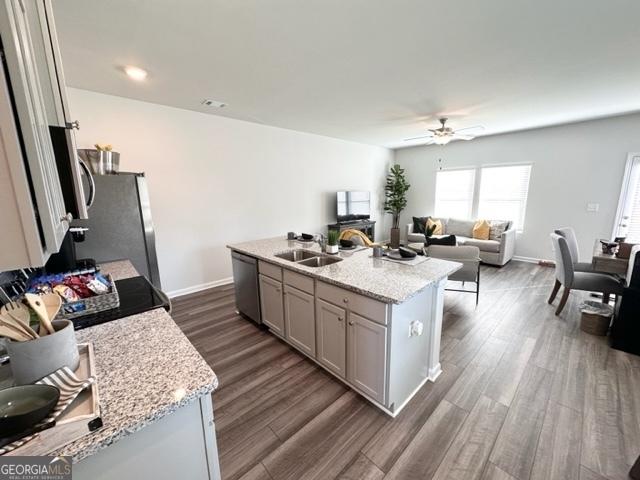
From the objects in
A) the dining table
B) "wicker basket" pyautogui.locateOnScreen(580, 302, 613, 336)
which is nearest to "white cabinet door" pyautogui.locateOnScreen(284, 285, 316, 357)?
"wicker basket" pyautogui.locateOnScreen(580, 302, 613, 336)

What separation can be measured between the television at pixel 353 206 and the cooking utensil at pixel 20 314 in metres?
5.23

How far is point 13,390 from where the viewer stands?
2.19 feet

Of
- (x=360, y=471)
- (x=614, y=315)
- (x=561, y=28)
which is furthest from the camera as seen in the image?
(x=614, y=315)

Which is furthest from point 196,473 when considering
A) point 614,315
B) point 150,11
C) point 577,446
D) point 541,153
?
point 541,153

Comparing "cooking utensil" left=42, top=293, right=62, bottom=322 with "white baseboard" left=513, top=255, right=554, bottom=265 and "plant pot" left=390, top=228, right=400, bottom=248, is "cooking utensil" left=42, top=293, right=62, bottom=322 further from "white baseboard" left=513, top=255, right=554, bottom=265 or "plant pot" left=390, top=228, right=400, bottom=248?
"white baseboard" left=513, top=255, right=554, bottom=265

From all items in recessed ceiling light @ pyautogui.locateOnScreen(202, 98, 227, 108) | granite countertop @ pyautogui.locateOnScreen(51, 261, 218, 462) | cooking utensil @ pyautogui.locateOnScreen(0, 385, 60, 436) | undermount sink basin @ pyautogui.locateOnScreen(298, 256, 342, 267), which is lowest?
undermount sink basin @ pyautogui.locateOnScreen(298, 256, 342, 267)

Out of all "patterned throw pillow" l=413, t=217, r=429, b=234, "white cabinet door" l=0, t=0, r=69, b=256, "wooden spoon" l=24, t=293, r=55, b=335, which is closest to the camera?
"white cabinet door" l=0, t=0, r=69, b=256

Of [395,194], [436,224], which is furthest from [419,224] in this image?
[395,194]

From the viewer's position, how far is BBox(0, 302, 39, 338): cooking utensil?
74 centimetres

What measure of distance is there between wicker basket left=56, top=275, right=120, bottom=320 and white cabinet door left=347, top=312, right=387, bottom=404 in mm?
1397

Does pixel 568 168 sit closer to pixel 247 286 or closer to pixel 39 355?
pixel 247 286

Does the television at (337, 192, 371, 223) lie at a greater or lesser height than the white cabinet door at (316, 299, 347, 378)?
greater

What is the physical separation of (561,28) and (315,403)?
126 inches

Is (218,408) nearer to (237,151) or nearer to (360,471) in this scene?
(360,471)
